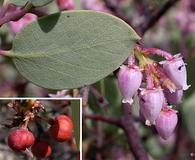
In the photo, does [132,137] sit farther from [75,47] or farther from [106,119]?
[75,47]

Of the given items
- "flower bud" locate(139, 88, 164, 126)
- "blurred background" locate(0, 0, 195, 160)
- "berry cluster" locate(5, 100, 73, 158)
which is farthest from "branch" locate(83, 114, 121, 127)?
"flower bud" locate(139, 88, 164, 126)

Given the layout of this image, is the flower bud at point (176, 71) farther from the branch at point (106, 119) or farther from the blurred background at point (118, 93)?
the branch at point (106, 119)

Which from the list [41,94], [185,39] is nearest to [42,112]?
[41,94]

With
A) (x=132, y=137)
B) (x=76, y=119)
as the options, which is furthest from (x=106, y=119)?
(x=76, y=119)

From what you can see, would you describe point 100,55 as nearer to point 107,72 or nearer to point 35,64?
point 107,72

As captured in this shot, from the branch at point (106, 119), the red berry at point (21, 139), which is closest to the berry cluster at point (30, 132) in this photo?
the red berry at point (21, 139)
